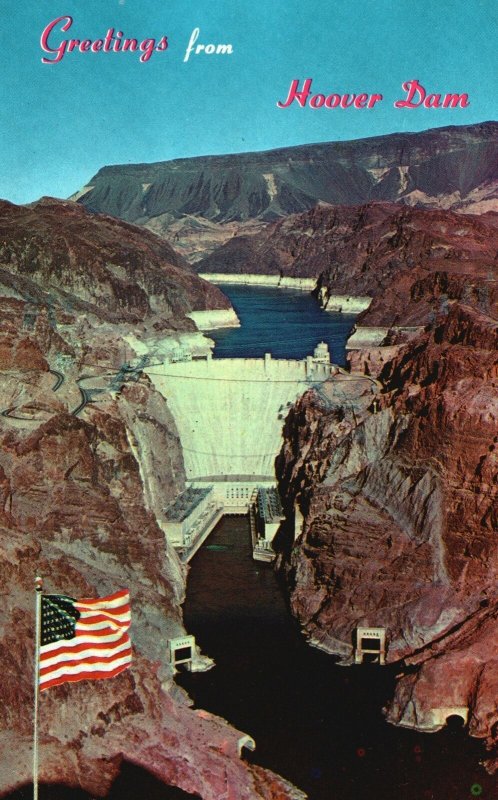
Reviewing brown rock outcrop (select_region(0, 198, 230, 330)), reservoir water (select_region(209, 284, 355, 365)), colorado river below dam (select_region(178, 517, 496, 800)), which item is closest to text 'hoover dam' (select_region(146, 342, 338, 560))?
colorado river below dam (select_region(178, 517, 496, 800))

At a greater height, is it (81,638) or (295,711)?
(81,638)

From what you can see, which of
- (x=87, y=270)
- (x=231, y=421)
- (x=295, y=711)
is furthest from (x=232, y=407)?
(x=87, y=270)

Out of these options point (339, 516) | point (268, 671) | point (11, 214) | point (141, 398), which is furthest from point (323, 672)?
point (11, 214)

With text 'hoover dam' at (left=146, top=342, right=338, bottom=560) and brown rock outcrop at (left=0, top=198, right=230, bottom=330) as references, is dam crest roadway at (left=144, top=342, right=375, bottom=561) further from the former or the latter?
brown rock outcrop at (left=0, top=198, right=230, bottom=330)

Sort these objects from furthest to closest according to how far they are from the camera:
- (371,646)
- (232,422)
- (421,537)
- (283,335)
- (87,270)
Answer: (283,335) → (87,270) → (232,422) → (421,537) → (371,646)

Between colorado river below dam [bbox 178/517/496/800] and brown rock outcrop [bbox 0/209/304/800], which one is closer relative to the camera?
brown rock outcrop [bbox 0/209/304/800]

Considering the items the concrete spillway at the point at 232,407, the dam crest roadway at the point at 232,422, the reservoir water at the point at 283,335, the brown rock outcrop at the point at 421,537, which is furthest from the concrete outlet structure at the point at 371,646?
the reservoir water at the point at 283,335

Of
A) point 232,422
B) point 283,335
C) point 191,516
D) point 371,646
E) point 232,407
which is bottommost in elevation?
point 371,646

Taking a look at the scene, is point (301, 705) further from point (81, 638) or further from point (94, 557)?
point (81, 638)
